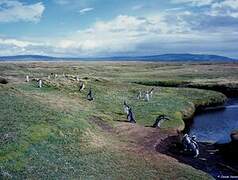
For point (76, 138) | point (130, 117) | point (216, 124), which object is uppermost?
point (76, 138)

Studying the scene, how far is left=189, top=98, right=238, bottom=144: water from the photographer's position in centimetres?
5531

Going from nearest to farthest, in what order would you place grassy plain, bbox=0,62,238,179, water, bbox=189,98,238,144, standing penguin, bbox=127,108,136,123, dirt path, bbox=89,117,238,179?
grassy plain, bbox=0,62,238,179 → dirt path, bbox=89,117,238,179 → water, bbox=189,98,238,144 → standing penguin, bbox=127,108,136,123

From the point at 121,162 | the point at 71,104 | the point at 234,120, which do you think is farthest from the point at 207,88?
the point at 121,162

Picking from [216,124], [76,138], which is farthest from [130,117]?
[216,124]

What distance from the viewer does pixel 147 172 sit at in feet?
116

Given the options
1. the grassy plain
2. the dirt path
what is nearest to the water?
the grassy plain

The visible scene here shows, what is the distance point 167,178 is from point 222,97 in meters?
59.2

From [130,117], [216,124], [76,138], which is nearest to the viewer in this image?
[76,138]

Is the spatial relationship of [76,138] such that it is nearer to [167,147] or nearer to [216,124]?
[167,147]

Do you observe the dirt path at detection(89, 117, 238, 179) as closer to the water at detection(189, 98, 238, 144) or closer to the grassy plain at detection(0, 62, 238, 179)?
the grassy plain at detection(0, 62, 238, 179)

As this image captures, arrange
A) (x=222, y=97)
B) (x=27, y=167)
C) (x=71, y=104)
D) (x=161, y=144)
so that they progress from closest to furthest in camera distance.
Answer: (x=27, y=167) < (x=161, y=144) < (x=71, y=104) < (x=222, y=97)

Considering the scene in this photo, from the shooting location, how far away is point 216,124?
215 feet

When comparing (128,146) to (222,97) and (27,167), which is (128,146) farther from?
(222,97)

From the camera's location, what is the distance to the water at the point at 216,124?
5531 centimetres
